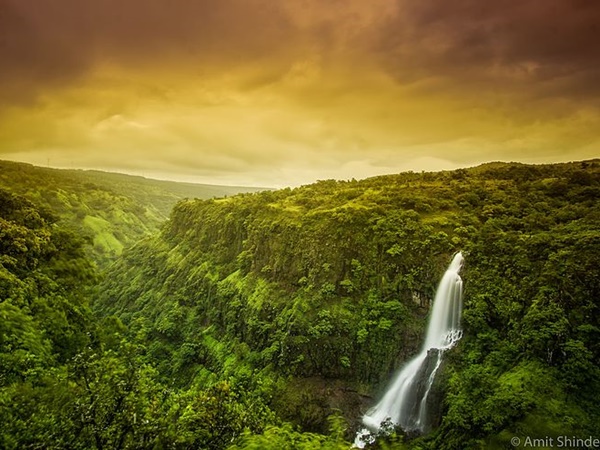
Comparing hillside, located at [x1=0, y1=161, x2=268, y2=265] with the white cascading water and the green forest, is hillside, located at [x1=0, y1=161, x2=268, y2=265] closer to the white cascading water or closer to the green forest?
the green forest

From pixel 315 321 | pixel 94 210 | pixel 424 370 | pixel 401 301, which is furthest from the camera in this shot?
pixel 94 210

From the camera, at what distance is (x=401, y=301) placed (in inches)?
1455

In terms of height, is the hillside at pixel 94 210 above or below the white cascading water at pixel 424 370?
above

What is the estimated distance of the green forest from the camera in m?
12.6

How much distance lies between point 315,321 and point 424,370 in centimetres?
1218

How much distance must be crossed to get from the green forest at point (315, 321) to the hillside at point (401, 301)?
0.56 feet

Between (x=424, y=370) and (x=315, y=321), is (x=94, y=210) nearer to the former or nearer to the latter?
(x=315, y=321)

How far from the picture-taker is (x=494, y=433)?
21562 millimetres

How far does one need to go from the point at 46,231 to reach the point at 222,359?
27667 mm

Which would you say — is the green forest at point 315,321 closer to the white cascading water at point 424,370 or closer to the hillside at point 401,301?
the hillside at point 401,301

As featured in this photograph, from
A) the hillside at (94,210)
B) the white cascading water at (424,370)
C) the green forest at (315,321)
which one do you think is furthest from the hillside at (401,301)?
the hillside at (94,210)

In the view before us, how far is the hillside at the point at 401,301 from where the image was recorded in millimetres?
23625

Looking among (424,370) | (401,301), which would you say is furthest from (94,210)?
(424,370)

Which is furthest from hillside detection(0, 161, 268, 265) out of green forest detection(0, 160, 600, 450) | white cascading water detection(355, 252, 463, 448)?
white cascading water detection(355, 252, 463, 448)
